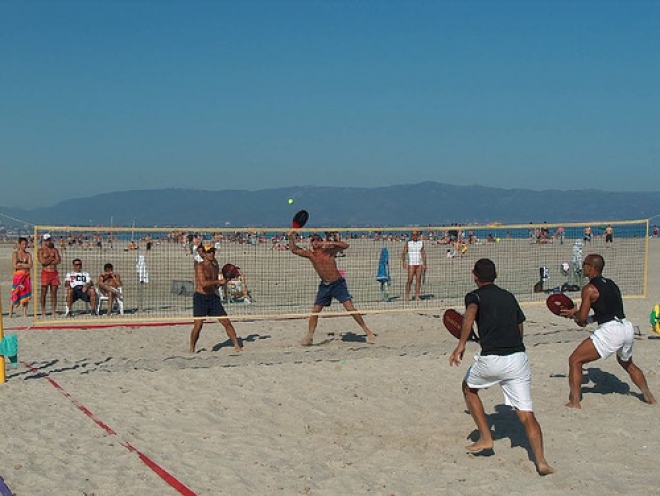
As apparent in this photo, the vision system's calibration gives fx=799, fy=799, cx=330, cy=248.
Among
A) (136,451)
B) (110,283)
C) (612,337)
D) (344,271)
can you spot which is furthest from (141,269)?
(612,337)

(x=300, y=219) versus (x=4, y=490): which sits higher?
(x=300, y=219)

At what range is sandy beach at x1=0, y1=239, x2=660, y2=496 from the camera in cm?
605

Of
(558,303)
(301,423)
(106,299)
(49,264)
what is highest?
(558,303)

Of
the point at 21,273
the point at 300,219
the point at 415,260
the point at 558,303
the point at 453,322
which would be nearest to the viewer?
the point at 453,322

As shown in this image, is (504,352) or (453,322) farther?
(453,322)

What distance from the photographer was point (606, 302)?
789 cm

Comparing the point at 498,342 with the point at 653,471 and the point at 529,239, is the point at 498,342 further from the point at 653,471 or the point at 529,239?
the point at 529,239

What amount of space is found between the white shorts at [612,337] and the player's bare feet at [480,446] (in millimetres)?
1990

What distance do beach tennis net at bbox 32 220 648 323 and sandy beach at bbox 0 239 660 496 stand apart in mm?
2067

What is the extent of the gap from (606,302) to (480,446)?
2257 mm

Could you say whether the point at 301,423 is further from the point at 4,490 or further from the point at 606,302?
the point at 606,302

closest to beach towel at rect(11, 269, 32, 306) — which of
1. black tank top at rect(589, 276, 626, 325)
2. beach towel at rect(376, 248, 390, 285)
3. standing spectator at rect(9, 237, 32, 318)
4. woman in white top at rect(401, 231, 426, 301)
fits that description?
standing spectator at rect(9, 237, 32, 318)

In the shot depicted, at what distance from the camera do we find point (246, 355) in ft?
36.8

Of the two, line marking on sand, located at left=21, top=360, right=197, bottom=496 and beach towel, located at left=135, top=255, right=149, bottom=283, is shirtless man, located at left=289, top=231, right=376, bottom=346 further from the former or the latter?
beach towel, located at left=135, top=255, right=149, bottom=283
